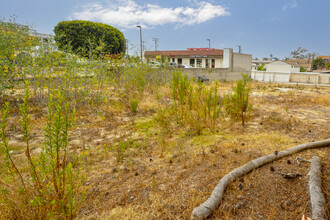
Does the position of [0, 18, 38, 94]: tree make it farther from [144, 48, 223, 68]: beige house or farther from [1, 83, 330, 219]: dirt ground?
[144, 48, 223, 68]: beige house

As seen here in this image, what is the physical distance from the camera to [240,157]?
2977mm

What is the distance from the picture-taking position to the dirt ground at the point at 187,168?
6.46 feet

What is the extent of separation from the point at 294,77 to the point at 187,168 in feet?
84.4

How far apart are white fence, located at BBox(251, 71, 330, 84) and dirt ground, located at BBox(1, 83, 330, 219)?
20491 millimetres

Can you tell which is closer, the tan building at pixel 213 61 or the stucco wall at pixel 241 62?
the tan building at pixel 213 61

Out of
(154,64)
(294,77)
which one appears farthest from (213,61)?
(154,64)

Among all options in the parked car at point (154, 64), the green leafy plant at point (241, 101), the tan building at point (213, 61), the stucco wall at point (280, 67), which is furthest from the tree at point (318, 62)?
the green leafy plant at point (241, 101)

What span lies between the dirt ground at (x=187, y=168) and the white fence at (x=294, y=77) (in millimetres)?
20491

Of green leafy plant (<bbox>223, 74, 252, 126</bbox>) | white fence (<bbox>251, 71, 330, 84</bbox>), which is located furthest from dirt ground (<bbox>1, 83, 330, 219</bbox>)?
white fence (<bbox>251, 71, 330, 84</bbox>)

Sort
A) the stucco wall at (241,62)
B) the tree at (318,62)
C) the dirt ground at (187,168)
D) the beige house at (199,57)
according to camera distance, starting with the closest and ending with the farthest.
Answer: the dirt ground at (187,168) < the stucco wall at (241,62) < the beige house at (199,57) < the tree at (318,62)

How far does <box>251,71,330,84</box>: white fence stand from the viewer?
2121cm

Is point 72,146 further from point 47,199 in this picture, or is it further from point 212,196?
point 212,196

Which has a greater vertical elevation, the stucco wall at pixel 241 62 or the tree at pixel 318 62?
the tree at pixel 318 62

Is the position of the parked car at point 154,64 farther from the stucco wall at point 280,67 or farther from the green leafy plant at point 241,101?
the stucco wall at point 280,67
